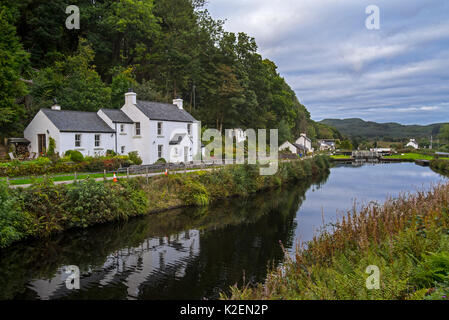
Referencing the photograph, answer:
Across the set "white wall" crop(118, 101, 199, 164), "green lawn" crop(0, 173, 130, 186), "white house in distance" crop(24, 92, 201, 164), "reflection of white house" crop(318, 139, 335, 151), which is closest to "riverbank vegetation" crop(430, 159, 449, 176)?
"white house in distance" crop(24, 92, 201, 164)

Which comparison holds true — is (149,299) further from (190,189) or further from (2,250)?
(190,189)

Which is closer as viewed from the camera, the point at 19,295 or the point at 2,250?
the point at 19,295

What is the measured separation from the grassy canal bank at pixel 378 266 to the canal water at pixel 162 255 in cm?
118

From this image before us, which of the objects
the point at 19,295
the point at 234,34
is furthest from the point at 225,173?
the point at 234,34

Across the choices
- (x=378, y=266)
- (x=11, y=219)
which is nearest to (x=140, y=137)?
(x=11, y=219)

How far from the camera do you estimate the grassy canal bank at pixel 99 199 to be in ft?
49.5

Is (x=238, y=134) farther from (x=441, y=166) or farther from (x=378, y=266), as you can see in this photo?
(x=378, y=266)

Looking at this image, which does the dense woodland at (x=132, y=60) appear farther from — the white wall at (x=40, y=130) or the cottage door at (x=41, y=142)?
the cottage door at (x=41, y=142)

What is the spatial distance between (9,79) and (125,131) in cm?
1040

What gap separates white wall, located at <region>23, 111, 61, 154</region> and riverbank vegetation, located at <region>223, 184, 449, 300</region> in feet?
75.5

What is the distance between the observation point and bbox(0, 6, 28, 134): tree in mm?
26094

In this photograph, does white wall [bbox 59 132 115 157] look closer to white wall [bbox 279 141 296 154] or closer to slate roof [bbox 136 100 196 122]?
slate roof [bbox 136 100 196 122]

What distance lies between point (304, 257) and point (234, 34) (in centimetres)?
4777
